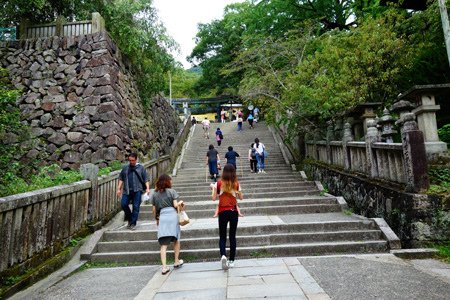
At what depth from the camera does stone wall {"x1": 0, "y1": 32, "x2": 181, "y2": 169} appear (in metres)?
10.8

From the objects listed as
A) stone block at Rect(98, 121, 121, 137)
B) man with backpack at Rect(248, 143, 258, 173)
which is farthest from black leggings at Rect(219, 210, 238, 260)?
man with backpack at Rect(248, 143, 258, 173)

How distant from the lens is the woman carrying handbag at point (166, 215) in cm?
455

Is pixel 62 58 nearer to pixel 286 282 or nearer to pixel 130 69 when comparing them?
pixel 130 69

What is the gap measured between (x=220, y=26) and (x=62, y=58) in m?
23.5

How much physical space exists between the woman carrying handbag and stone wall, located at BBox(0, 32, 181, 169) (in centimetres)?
647

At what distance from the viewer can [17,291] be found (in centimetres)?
395

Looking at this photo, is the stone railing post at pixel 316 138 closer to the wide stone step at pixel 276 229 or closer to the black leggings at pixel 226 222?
the wide stone step at pixel 276 229

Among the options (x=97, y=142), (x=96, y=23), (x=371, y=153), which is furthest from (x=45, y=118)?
(x=371, y=153)

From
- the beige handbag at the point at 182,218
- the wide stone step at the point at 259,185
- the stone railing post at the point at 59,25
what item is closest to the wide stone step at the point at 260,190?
the wide stone step at the point at 259,185

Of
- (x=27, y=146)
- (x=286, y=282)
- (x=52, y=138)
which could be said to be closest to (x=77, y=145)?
(x=52, y=138)

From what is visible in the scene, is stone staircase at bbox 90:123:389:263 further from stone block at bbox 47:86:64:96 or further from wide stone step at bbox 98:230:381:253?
stone block at bbox 47:86:64:96

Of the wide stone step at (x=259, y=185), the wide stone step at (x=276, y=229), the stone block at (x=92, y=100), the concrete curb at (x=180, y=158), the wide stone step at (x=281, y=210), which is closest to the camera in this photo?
the wide stone step at (x=276, y=229)

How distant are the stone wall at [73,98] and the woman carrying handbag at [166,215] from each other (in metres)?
6.47

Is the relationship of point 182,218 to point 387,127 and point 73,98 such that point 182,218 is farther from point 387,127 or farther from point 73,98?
point 73,98
